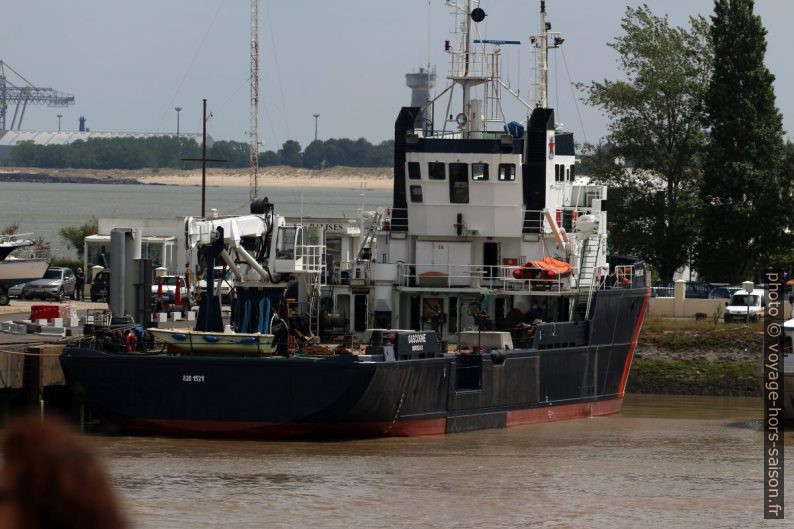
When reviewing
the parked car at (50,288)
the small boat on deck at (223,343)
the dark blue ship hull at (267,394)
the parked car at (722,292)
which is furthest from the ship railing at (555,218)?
the parked car at (50,288)

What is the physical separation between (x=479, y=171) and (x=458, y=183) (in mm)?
550

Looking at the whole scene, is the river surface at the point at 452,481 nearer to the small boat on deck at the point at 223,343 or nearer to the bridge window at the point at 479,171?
the small boat on deck at the point at 223,343

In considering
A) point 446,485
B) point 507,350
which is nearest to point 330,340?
point 507,350

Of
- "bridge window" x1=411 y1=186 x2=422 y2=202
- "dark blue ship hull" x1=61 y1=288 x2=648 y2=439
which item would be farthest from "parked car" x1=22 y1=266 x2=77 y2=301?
"dark blue ship hull" x1=61 y1=288 x2=648 y2=439

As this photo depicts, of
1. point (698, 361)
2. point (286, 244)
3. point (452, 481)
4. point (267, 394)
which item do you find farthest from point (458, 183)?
point (698, 361)

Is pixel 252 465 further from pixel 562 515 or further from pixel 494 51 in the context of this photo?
pixel 494 51

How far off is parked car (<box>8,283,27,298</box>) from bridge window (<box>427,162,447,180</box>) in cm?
2451

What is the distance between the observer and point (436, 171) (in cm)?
3198

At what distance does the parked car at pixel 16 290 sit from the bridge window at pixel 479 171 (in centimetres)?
2522

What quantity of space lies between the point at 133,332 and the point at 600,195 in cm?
1542

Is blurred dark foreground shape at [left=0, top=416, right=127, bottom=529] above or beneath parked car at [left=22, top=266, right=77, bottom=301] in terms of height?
above

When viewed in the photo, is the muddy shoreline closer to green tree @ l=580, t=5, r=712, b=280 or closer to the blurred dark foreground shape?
green tree @ l=580, t=5, r=712, b=280

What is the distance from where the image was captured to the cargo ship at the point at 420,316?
25.5 metres

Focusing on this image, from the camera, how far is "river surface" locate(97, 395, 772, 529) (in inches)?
763
